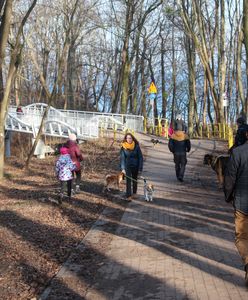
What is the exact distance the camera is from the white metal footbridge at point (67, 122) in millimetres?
28656

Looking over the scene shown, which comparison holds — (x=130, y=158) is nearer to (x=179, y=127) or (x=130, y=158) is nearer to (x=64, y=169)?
(x=64, y=169)

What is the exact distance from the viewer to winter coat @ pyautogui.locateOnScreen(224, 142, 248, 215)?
17.5 ft

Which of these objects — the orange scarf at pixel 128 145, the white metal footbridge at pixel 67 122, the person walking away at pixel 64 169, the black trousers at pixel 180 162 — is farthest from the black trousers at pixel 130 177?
the white metal footbridge at pixel 67 122

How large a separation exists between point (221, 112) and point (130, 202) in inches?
868

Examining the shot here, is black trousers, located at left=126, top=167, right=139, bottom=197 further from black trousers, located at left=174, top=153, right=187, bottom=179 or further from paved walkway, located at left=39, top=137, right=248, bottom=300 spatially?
black trousers, located at left=174, top=153, right=187, bottom=179

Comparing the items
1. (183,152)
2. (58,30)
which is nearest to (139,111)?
(58,30)

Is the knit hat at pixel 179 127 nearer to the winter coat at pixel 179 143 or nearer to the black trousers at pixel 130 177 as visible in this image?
the winter coat at pixel 179 143

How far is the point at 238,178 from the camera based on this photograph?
17.6 ft

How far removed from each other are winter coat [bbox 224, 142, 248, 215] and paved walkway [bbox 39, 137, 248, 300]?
35.4 inches

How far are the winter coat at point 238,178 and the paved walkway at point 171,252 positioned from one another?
898mm

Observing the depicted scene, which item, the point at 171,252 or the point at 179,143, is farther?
the point at 179,143

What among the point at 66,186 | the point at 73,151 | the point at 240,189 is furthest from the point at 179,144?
the point at 240,189

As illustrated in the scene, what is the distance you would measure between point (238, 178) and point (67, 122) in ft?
83.2

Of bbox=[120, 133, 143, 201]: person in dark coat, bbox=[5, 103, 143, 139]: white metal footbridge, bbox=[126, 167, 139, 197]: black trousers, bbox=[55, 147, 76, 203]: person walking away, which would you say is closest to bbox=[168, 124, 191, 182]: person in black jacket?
bbox=[126, 167, 139, 197]: black trousers
